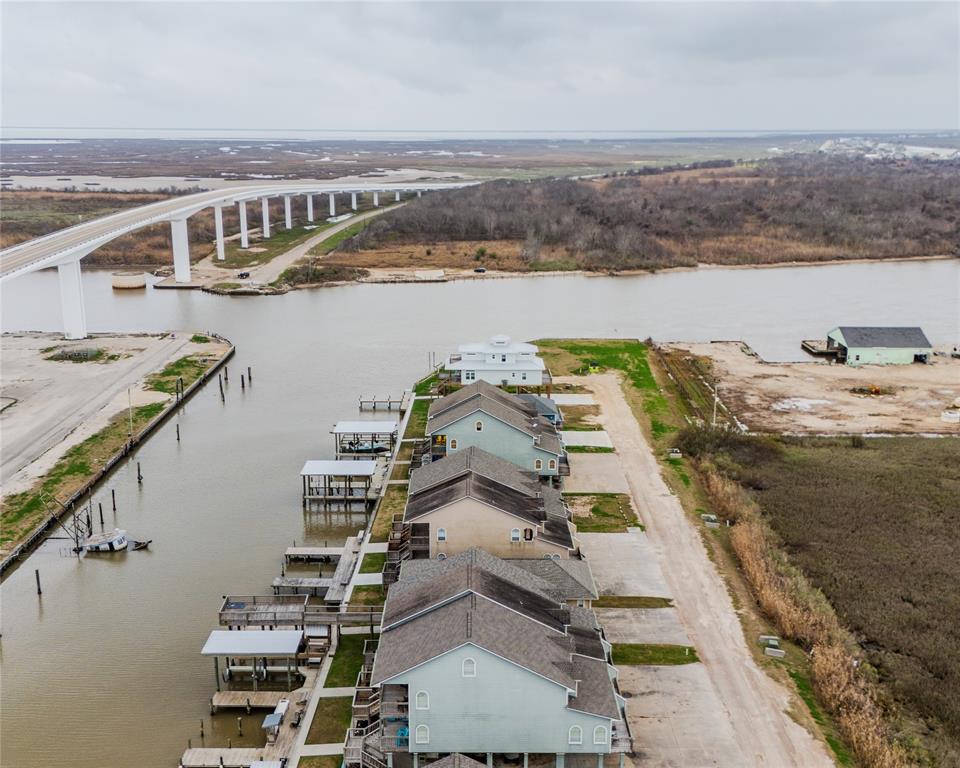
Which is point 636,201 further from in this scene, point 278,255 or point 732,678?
point 732,678

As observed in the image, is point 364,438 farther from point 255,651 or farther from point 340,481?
point 255,651

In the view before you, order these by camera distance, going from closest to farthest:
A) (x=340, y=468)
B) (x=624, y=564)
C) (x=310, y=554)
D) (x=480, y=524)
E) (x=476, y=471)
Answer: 1. (x=480, y=524)
2. (x=476, y=471)
3. (x=624, y=564)
4. (x=310, y=554)
5. (x=340, y=468)

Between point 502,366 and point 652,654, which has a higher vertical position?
point 502,366

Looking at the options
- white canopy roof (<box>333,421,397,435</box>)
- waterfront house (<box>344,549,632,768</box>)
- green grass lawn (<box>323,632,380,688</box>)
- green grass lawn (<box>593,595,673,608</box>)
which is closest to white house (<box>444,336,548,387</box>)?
white canopy roof (<box>333,421,397,435</box>)

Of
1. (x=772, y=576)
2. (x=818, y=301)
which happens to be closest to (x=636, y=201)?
(x=818, y=301)

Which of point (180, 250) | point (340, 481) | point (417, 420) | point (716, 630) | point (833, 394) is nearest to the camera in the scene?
point (716, 630)

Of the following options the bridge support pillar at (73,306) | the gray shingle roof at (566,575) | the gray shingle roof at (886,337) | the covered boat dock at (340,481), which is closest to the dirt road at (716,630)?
the gray shingle roof at (566,575)

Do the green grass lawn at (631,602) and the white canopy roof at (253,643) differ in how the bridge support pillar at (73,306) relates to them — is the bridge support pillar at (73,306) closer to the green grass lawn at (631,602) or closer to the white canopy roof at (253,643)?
the white canopy roof at (253,643)

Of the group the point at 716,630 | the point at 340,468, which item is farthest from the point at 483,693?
the point at 340,468
